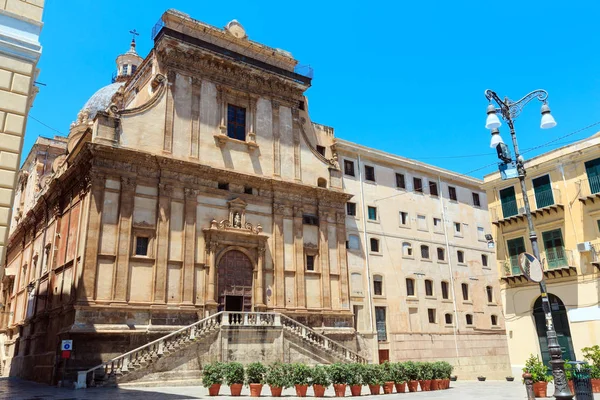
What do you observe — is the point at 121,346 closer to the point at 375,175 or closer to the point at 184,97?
the point at 184,97

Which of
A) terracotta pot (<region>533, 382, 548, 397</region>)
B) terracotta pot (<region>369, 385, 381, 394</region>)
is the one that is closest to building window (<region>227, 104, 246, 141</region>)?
terracotta pot (<region>369, 385, 381, 394</region>)

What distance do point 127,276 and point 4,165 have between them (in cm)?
1634

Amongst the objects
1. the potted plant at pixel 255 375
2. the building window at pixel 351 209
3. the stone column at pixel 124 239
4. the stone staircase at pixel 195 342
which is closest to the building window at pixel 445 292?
the building window at pixel 351 209

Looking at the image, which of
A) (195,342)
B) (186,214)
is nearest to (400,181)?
(186,214)

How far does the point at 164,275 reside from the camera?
26.8 meters

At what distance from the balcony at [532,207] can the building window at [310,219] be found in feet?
35.2

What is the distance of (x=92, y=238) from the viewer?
25.4 m

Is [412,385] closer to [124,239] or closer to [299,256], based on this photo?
[299,256]

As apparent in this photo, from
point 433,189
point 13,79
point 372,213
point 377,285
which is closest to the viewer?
point 13,79

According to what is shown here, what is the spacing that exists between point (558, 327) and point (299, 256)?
14.4 m

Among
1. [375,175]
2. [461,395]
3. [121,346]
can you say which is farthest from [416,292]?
[121,346]

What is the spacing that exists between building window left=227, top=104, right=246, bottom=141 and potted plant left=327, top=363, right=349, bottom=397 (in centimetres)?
1786

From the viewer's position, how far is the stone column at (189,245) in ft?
89.7

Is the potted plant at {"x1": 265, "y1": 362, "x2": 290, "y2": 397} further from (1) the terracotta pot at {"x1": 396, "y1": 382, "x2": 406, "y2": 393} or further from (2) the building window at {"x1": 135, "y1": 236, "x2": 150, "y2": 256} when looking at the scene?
(2) the building window at {"x1": 135, "y1": 236, "x2": 150, "y2": 256}
